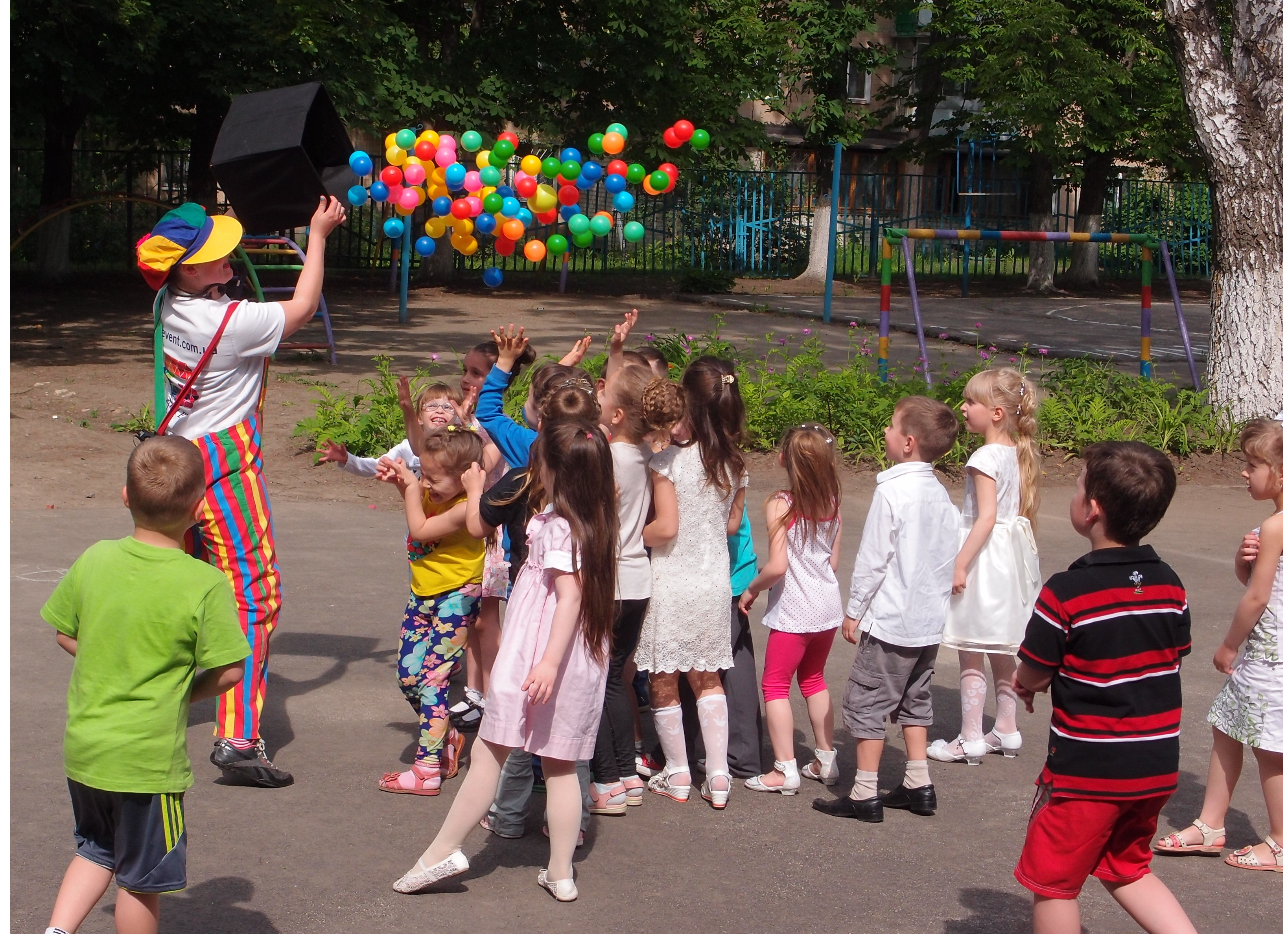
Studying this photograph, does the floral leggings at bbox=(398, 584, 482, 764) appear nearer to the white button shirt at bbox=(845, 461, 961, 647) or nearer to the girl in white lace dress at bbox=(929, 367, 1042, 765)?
the white button shirt at bbox=(845, 461, 961, 647)

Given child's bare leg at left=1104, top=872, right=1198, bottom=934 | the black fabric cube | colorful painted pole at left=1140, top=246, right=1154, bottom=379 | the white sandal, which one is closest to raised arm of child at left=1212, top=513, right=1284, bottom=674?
the white sandal

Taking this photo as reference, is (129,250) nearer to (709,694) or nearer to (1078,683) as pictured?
(709,694)

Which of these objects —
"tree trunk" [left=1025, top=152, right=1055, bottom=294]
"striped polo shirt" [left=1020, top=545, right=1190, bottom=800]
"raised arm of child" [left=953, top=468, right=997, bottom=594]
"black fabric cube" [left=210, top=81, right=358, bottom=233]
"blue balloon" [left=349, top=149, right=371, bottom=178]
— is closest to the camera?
"striped polo shirt" [left=1020, top=545, right=1190, bottom=800]

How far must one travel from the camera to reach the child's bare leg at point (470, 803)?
3.60 meters

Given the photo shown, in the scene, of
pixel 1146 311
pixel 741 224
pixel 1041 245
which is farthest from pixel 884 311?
pixel 1041 245

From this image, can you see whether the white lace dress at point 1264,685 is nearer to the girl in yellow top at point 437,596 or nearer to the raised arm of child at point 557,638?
the raised arm of child at point 557,638

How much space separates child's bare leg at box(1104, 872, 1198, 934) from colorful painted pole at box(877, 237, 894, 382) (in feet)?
26.5

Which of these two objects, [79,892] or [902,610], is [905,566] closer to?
[902,610]

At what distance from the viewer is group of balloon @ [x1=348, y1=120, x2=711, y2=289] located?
6.17 metres

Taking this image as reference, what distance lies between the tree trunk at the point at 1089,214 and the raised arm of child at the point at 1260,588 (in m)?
24.4

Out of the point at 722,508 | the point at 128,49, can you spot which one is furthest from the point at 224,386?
the point at 128,49

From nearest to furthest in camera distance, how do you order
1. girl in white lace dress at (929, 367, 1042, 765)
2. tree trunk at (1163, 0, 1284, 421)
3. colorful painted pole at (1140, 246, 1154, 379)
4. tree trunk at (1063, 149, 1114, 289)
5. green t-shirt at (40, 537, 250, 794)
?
green t-shirt at (40, 537, 250, 794)
girl in white lace dress at (929, 367, 1042, 765)
tree trunk at (1163, 0, 1284, 421)
colorful painted pole at (1140, 246, 1154, 379)
tree trunk at (1063, 149, 1114, 289)

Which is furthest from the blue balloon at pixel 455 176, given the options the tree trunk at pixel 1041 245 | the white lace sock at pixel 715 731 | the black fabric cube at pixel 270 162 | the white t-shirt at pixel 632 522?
the tree trunk at pixel 1041 245

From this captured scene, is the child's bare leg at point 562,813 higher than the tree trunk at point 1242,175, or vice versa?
the tree trunk at point 1242,175
